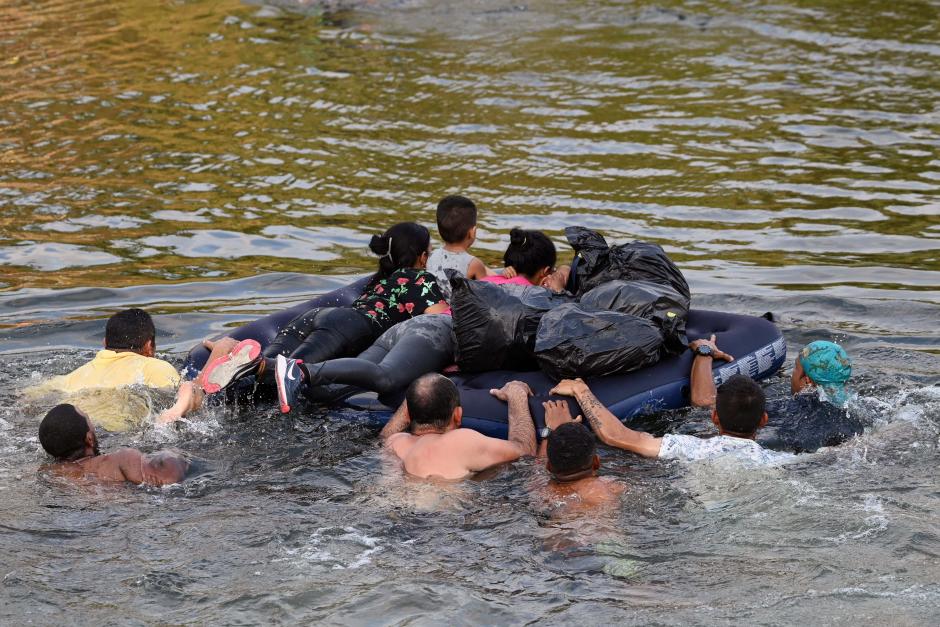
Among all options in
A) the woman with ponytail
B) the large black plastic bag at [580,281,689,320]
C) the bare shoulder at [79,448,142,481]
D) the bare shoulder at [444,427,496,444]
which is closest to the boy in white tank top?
the woman with ponytail

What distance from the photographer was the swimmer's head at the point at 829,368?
729 cm

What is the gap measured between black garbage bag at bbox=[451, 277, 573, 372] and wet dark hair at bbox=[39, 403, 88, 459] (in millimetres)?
2368

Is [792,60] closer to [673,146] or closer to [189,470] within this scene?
[673,146]

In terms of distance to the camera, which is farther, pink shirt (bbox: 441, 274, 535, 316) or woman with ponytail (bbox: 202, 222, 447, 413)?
pink shirt (bbox: 441, 274, 535, 316)

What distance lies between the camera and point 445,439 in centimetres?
692

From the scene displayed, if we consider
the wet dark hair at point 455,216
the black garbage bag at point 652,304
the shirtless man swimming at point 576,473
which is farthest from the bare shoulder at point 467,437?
the wet dark hair at point 455,216

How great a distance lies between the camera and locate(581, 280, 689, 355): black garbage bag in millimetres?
7691

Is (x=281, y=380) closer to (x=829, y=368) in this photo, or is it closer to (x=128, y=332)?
(x=128, y=332)

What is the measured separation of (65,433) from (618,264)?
3.73 m

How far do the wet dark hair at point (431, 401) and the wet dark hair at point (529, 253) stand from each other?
166 centimetres

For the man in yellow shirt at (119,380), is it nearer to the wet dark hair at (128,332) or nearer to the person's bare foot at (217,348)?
the wet dark hair at (128,332)

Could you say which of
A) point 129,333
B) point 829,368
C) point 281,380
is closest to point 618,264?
point 829,368

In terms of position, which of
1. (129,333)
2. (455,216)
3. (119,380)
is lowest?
(119,380)

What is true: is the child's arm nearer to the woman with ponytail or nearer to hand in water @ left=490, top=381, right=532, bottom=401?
the woman with ponytail
